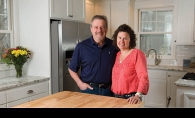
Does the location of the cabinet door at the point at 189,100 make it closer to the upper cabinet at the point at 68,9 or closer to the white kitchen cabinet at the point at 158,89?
the white kitchen cabinet at the point at 158,89

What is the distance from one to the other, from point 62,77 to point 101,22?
1.39m

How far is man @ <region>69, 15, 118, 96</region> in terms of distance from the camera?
1911 mm

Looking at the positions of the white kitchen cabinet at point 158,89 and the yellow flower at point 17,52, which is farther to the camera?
the white kitchen cabinet at point 158,89

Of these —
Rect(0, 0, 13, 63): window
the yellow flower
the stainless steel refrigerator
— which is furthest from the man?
Rect(0, 0, 13, 63): window

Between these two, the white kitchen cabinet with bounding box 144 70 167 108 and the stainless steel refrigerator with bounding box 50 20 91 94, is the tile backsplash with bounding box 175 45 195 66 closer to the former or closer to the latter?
the white kitchen cabinet with bounding box 144 70 167 108

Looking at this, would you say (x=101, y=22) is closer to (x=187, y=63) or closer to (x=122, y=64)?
(x=122, y=64)

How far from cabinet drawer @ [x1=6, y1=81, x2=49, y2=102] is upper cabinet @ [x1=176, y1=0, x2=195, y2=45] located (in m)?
2.61

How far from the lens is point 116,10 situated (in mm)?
4531

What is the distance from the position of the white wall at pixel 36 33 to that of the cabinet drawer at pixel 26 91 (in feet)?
0.66

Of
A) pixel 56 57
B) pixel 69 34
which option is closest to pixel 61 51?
pixel 56 57

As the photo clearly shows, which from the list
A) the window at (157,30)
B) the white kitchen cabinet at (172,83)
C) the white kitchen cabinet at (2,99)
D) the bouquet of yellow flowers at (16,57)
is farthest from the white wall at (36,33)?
the window at (157,30)

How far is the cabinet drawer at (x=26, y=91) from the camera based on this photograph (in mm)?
2442

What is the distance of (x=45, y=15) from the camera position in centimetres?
295

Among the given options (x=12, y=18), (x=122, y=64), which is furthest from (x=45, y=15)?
(x=122, y=64)
